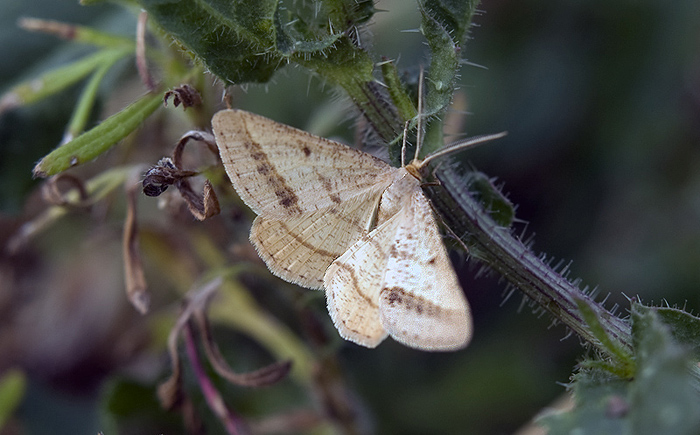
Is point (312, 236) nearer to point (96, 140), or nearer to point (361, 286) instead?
point (361, 286)

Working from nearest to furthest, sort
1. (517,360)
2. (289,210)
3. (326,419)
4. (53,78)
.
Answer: (289,210)
(53,78)
(326,419)
(517,360)

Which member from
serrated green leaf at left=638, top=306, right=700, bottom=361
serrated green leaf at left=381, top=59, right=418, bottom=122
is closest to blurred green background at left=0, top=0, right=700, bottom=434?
serrated green leaf at left=381, top=59, right=418, bottom=122

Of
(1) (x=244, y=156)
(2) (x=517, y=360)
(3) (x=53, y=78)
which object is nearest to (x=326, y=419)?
(2) (x=517, y=360)

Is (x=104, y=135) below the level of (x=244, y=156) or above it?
above

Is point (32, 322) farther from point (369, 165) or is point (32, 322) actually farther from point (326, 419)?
point (369, 165)

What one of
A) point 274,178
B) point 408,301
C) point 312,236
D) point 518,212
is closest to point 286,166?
point 274,178

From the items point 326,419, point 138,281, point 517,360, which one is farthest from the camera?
point 517,360

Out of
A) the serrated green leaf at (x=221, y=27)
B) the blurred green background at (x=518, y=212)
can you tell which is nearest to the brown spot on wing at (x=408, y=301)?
the serrated green leaf at (x=221, y=27)
